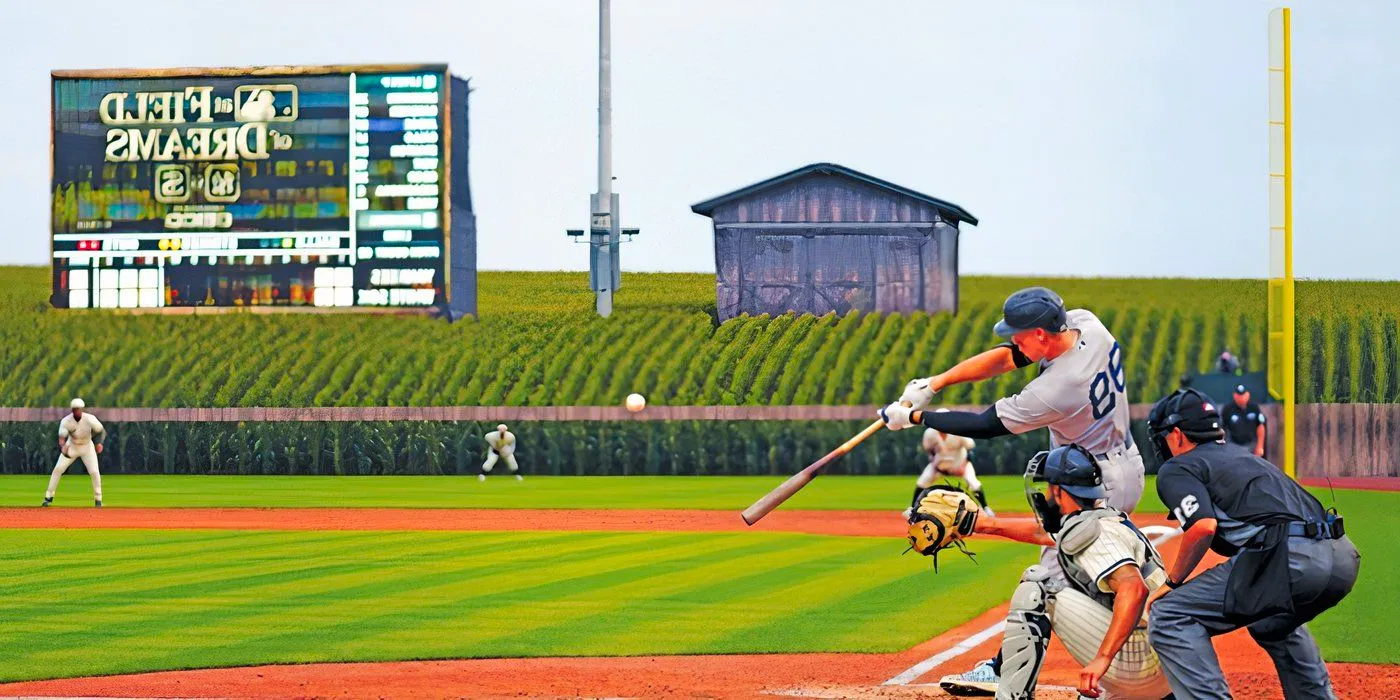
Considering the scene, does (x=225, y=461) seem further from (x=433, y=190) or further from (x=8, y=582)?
(x=8, y=582)

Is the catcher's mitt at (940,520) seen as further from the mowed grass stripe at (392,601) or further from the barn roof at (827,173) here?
the barn roof at (827,173)

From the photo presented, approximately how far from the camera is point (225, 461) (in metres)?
39.4

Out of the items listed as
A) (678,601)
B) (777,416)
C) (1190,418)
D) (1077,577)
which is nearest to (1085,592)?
(1077,577)

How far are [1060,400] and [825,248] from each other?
4183 cm

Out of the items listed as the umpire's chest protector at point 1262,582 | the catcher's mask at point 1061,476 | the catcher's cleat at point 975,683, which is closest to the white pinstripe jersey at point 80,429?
the catcher's cleat at point 975,683

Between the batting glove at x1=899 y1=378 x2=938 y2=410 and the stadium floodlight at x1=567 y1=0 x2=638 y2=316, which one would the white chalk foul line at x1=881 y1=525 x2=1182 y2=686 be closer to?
the batting glove at x1=899 y1=378 x2=938 y2=410

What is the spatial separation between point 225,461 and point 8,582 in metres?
24.7

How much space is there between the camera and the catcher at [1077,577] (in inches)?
253

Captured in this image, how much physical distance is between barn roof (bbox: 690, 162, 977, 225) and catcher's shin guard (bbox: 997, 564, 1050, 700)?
4111 centimetres

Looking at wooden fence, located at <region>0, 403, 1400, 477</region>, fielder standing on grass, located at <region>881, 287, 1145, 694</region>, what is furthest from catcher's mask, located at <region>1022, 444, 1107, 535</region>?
wooden fence, located at <region>0, 403, 1400, 477</region>

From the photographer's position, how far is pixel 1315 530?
654 cm

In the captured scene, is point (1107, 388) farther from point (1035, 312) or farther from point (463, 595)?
point (463, 595)

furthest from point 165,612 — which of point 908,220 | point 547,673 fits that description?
point 908,220

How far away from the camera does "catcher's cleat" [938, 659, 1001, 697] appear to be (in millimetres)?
8422
